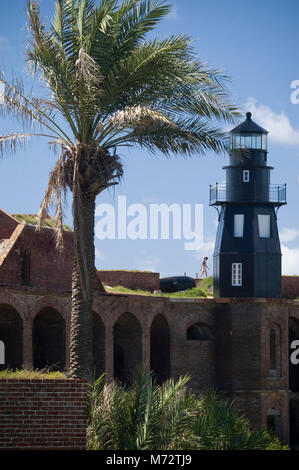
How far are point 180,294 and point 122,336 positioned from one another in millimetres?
4961

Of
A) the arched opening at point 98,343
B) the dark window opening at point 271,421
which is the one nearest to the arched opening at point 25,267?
the arched opening at point 98,343

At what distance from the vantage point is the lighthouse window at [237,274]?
49.6m

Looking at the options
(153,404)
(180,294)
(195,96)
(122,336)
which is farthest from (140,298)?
(153,404)

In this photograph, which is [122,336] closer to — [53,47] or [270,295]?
[270,295]

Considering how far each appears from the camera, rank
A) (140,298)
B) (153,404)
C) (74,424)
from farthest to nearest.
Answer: (140,298), (153,404), (74,424)

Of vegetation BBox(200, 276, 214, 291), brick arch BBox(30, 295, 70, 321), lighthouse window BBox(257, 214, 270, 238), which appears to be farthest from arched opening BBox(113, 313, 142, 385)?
vegetation BBox(200, 276, 214, 291)

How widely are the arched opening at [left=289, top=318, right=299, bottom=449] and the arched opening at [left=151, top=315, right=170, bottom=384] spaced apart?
6.86 m

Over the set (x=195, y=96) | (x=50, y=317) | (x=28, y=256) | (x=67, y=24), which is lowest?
(x=50, y=317)

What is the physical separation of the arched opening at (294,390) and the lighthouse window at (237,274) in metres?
3.50

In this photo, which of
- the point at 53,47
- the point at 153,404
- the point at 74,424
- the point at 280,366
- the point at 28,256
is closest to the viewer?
the point at 74,424

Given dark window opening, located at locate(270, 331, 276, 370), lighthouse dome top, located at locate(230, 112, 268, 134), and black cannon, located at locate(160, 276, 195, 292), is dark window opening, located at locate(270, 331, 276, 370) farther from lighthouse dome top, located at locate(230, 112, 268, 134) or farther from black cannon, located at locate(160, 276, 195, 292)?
lighthouse dome top, located at locate(230, 112, 268, 134)

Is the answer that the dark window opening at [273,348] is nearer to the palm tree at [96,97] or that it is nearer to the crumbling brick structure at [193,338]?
the crumbling brick structure at [193,338]

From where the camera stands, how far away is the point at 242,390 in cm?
4666

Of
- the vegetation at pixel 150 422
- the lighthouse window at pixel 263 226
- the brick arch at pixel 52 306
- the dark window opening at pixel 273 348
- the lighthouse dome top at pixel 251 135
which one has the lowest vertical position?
the vegetation at pixel 150 422
